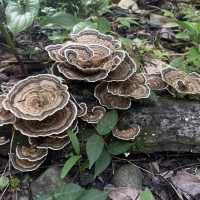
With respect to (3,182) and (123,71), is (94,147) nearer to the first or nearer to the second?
(123,71)

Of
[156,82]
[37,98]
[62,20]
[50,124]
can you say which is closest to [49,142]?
[50,124]

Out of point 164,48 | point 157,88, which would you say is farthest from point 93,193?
point 164,48

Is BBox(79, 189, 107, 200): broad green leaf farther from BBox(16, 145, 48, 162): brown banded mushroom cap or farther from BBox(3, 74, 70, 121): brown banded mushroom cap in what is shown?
BBox(3, 74, 70, 121): brown banded mushroom cap

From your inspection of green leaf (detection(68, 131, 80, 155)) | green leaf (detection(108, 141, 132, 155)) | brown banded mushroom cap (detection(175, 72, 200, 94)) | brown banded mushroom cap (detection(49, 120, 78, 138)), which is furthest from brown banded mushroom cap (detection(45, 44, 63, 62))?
brown banded mushroom cap (detection(175, 72, 200, 94))

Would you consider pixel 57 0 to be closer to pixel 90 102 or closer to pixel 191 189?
pixel 90 102

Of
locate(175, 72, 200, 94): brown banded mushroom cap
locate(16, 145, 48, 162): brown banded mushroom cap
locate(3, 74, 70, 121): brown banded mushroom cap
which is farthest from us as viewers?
locate(175, 72, 200, 94): brown banded mushroom cap

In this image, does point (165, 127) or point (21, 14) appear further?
point (21, 14)

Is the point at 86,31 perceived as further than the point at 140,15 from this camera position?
No
